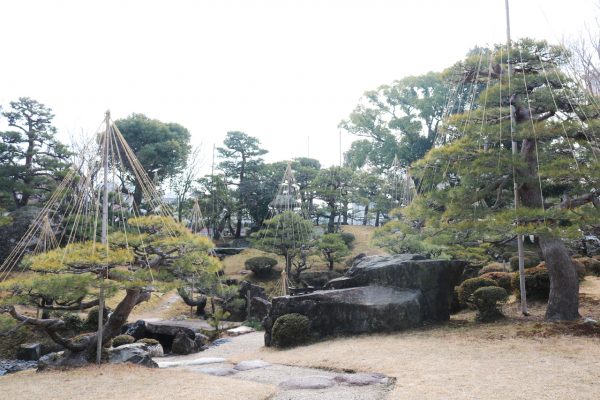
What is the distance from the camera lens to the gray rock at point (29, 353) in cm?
1196

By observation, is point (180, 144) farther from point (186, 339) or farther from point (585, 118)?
point (585, 118)

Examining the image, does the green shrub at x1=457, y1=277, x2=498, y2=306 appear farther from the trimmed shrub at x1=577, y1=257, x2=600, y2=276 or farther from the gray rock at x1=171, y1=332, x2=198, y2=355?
the gray rock at x1=171, y1=332, x2=198, y2=355

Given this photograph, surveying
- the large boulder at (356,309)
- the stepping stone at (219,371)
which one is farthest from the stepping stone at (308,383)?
the large boulder at (356,309)

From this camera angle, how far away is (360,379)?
6.08m

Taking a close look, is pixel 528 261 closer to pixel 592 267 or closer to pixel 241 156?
pixel 592 267

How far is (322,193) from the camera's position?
25719 mm

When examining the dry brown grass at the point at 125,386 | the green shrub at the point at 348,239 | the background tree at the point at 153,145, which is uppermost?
the background tree at the point at 153,145

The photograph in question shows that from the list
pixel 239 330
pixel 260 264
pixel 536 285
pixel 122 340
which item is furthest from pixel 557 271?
pixel 260 264

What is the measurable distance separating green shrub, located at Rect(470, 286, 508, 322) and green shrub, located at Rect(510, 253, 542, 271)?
5.25 meters

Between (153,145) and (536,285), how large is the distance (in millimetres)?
23076

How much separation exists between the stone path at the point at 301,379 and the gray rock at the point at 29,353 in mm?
5364

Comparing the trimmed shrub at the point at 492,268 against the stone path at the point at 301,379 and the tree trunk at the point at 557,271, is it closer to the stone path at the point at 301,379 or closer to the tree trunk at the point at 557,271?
the tree trunk at the point at 557,271

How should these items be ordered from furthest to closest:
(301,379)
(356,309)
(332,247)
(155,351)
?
(332,247), (155,351), (356,309), (301,379)

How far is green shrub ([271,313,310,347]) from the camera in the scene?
9.64 metres
